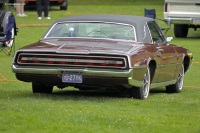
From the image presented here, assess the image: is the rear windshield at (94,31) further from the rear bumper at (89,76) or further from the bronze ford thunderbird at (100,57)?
the rear bumper at (89,76)

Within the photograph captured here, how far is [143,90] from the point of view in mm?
13320

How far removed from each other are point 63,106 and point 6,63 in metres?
9.55

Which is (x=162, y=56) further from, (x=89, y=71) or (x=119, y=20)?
(x=89, y=71)

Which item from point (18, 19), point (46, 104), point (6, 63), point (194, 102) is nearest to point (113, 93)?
point (194, 102)

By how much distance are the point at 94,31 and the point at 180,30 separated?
17417 millimetres

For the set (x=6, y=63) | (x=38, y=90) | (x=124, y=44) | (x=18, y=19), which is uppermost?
(x=124, y=44)

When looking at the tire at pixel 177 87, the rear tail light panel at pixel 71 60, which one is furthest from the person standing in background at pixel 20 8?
the rear tail light panel at pixel 71 60

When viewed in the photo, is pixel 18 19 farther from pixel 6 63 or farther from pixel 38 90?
pixel 38 90

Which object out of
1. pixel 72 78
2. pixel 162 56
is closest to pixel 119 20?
pixel 162 56

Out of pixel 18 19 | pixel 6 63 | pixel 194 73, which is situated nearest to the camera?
pixel 194 73

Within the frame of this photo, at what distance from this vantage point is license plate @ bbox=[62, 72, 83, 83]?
41.0 ft

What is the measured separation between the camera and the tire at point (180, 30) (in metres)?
30.9

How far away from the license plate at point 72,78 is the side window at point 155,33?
7.49ft

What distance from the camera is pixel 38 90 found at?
540 inches
